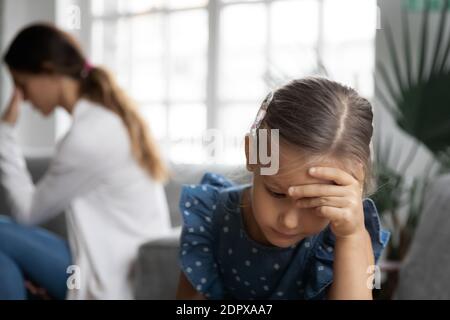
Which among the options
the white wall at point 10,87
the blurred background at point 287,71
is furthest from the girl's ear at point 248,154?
the white wall at point 10,87

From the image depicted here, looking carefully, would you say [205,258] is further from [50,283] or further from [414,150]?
[414,150]

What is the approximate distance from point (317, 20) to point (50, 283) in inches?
38.9

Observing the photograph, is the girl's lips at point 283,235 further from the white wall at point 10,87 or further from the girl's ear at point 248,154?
the white wall at point 10,87

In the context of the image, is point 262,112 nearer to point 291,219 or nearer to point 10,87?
point 291,219

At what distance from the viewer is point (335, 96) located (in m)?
0.41

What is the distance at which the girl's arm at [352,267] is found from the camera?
41cm

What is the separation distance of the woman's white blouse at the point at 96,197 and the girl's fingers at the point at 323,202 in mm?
598

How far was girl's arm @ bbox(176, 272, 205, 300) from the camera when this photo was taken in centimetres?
55

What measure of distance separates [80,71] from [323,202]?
81cm

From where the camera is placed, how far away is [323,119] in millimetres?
407

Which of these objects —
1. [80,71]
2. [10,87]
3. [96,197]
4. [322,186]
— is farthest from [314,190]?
[10,87]

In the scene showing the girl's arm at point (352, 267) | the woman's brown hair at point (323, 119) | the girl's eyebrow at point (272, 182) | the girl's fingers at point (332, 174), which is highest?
the woman's brown hair at point (323, 119)

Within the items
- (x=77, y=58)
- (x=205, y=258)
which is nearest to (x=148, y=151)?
(x=77, y=58)

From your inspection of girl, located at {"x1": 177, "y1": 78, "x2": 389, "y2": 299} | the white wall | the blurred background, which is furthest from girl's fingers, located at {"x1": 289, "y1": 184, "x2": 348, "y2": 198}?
the white wall
